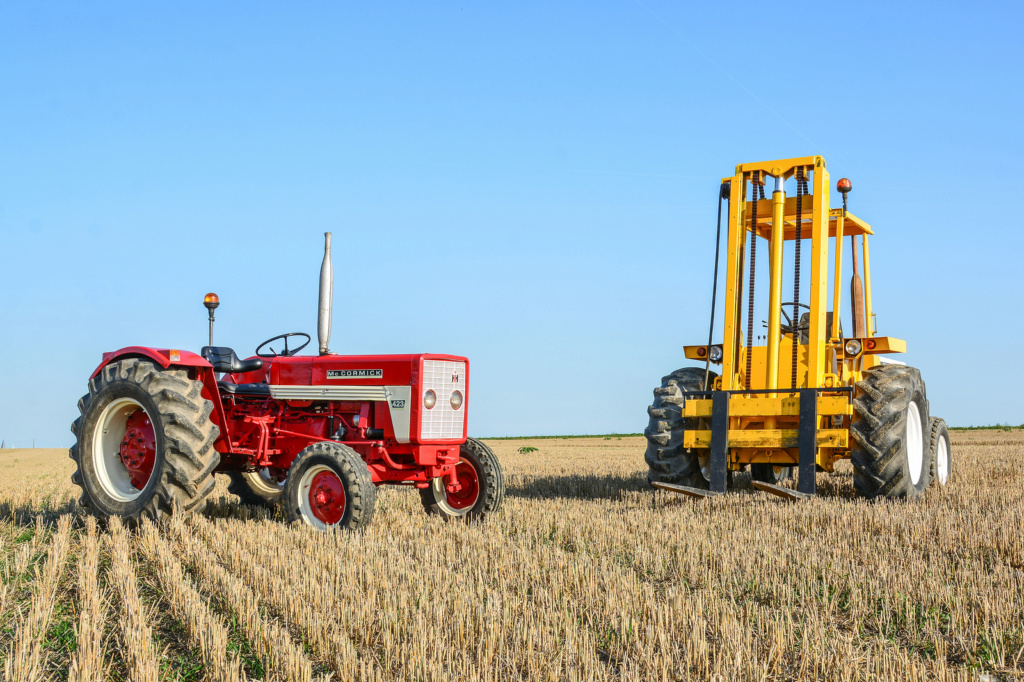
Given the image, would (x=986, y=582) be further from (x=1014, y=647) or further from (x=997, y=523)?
(x=997, y=523)

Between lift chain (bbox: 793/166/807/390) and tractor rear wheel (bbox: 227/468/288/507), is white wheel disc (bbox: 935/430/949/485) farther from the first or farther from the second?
tractor rear wheel (bbox: 227/468/288/507)

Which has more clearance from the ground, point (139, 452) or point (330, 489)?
point (139, 452)

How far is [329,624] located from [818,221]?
5.97 metres

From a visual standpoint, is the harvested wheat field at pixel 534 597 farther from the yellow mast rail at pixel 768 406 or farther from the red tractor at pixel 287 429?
the yellow mast rail at pixel 768 406

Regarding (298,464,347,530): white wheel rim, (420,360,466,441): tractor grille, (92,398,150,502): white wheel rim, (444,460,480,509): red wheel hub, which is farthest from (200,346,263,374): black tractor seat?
(444,460,480,509): red wheel hub

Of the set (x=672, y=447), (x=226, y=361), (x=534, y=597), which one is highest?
(x=226, y=361)

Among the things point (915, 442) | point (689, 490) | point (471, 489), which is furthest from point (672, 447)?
point (915, 442)

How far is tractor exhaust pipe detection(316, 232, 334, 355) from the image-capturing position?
276 inches

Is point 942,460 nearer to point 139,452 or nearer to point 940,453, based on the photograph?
point 940,453

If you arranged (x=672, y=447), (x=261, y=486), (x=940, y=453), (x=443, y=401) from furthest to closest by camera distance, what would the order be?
(x=940, y=453), (x=261, y=486), (x=672, y=447), (x=443, y=401)

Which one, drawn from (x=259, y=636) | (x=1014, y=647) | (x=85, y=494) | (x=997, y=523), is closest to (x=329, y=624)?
(x=259, y=636)

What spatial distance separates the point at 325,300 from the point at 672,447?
328 cm

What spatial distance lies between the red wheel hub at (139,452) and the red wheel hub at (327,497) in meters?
1.39

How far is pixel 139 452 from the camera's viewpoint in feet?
23.0
